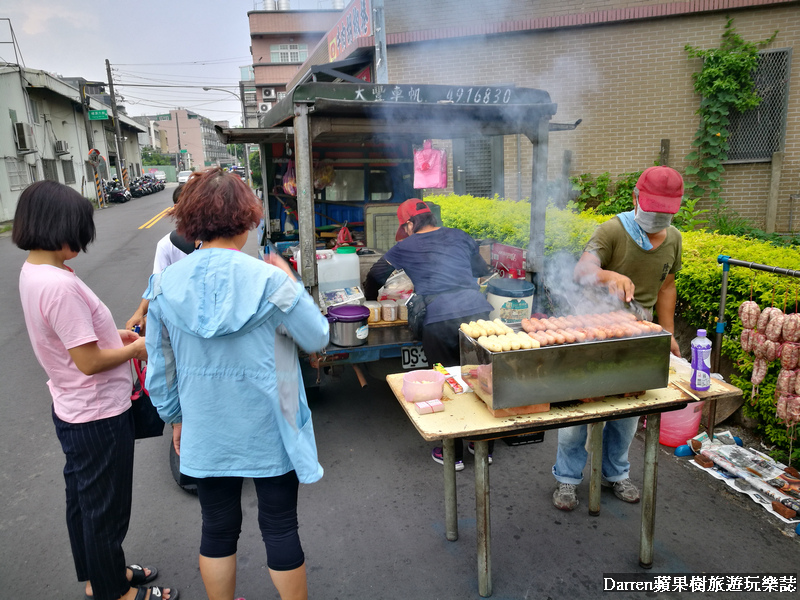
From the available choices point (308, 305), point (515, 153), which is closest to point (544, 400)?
point (308, 305)

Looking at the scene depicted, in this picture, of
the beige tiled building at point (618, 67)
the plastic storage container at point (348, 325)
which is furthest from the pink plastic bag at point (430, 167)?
the beige tiled building at point (618, 67)

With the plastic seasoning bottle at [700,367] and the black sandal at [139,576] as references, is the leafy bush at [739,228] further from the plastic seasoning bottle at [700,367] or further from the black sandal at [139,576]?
the black sandal at [139,576]

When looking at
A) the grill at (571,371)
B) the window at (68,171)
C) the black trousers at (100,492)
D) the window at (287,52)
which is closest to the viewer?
the black trousers at (100,492)

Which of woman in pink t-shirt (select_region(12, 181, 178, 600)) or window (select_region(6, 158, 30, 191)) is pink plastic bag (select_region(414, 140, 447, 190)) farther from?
window (select_region(6, 158, 30, 191))

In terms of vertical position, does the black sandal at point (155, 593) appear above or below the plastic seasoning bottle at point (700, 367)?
below

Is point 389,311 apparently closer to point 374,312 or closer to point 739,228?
point 374,312

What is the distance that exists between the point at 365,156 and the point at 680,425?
492 centimetres

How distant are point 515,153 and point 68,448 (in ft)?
36.0

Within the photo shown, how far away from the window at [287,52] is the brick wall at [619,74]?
3675 cm

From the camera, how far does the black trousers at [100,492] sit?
232cm

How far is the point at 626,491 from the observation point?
3.49m

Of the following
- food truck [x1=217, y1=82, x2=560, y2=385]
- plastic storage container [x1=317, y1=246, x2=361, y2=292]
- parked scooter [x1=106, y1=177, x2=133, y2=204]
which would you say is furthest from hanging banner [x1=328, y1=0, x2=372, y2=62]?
parked scooter [x1=106, y1=177, x2=133, y2=204]

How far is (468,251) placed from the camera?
4.20 metres

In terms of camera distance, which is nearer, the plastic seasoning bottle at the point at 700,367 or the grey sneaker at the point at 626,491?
the plastic seasoning bottle at the point at 700,367
